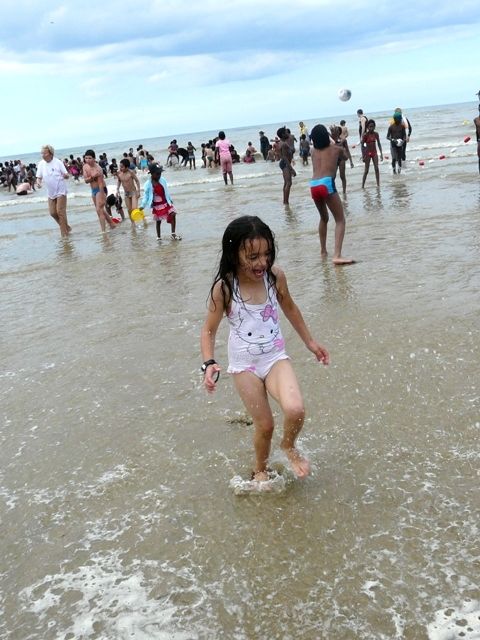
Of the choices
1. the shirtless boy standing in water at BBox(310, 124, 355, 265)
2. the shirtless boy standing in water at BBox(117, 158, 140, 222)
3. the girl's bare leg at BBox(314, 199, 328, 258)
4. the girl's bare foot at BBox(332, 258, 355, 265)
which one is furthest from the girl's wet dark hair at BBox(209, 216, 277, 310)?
the shirtless boy standing in water at BBox(117, 158, 140, 222)

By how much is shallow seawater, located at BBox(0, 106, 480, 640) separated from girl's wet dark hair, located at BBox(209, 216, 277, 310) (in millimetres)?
1102

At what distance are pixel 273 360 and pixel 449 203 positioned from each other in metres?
9.60

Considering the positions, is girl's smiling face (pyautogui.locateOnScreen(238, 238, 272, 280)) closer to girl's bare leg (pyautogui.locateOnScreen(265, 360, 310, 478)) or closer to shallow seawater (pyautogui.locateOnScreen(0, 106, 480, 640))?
girl's bare leg (pyautogui.locateOnScreen(265, 360, 310, 478))

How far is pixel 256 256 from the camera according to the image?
130 inches

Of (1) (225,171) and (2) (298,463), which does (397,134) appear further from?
(2) (298,463)

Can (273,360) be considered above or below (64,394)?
above

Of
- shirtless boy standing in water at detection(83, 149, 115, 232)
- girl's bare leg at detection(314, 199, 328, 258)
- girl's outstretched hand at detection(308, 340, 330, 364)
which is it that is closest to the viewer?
girl's outstretched hand at detection(308, 340, 330, 364)

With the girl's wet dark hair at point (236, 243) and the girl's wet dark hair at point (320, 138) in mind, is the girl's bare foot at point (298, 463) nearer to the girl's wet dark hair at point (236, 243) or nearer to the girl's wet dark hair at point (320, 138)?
the girl's wet dark hair at point (236, 243)

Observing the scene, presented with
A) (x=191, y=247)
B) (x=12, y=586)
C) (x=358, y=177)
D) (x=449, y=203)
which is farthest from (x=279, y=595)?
(x=358, y=177)

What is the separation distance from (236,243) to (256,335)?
0.52 m

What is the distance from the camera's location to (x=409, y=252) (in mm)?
8375

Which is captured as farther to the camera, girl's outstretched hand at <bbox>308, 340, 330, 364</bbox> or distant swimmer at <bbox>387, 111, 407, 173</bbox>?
distant swimmer at <bbox>387, 111, 407, 173</bbox>

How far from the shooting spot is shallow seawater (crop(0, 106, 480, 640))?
2.61 m

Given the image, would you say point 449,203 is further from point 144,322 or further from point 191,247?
point 144,322
